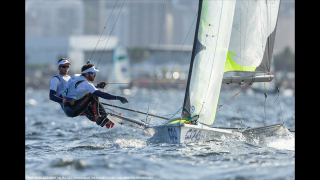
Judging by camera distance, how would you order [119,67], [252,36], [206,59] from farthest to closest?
[119,67] → [252,36] → [206,59]

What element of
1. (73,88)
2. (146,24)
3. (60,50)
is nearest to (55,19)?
(146,24)

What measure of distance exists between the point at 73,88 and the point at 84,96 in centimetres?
25

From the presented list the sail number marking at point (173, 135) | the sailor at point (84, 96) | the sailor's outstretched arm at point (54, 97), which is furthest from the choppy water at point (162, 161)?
the sailor's outstretched arm at point (54, 97)

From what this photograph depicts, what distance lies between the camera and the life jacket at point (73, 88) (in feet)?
26.3

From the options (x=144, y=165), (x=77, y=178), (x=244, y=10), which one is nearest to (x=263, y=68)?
(x=244, y=10)

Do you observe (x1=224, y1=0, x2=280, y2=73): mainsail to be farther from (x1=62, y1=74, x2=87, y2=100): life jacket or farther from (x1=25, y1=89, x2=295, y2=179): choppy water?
(x1=62, y1=74, x2=87, y2=100): life jacket

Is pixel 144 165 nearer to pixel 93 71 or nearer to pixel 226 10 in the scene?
pixel 93 71

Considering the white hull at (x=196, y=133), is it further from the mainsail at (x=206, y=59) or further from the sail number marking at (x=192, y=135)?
the mainsail at (x=206, y=59)

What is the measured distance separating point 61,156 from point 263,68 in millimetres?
4685

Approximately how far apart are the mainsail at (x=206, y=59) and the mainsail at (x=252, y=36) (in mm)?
1193

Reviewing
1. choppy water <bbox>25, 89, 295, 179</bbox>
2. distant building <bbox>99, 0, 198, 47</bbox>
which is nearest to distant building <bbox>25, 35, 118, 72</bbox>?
distant building <bbox>99, 0, 198, 47</bbox>

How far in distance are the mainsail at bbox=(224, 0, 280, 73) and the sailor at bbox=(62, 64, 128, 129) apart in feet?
9.21

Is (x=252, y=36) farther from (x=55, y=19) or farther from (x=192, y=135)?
(x=55, y=19)

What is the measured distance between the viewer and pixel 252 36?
9.87 m
